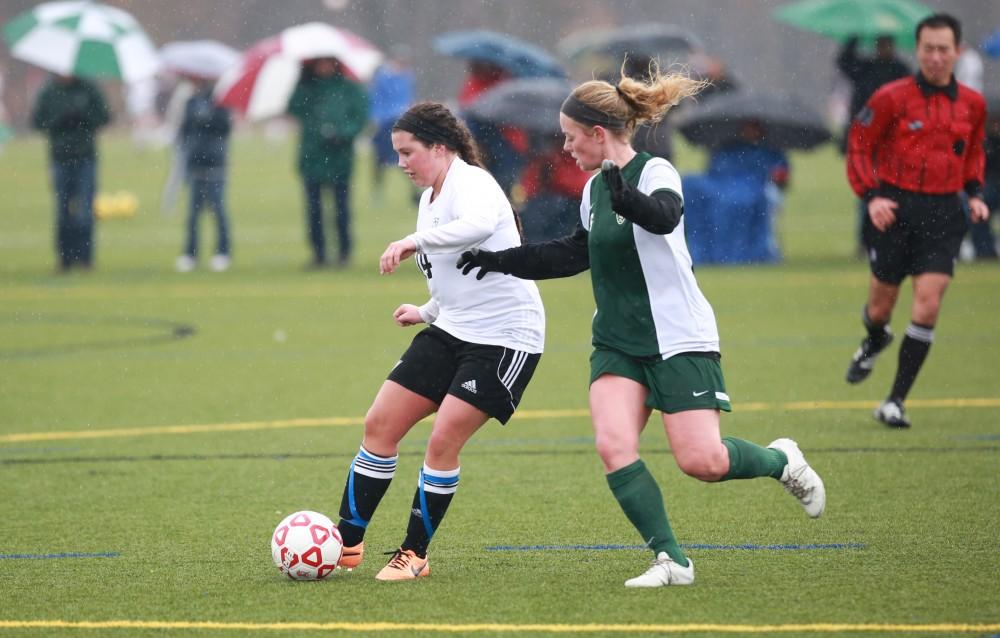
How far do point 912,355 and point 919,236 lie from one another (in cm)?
68

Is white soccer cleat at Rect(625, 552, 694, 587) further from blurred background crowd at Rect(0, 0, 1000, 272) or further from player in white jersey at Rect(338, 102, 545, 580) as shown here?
blurred background crowd at Rect(0, 0, 1000, 272)

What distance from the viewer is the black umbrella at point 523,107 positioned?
18625mm

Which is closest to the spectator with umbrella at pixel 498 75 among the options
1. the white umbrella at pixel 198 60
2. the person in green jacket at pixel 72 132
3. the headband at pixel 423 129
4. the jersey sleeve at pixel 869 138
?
the white umbrella at pixel 198 60

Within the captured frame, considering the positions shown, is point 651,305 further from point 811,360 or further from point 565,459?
point 811,360

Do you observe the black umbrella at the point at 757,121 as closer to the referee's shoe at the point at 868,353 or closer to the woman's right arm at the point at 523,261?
the referee's shoe at the point at 868,353

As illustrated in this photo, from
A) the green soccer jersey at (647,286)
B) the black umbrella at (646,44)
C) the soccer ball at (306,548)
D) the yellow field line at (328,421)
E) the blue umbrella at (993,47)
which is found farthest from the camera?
the black umbrella at (646,44)

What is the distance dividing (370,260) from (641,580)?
49.2 ft

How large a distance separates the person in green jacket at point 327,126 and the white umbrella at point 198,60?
147 cm

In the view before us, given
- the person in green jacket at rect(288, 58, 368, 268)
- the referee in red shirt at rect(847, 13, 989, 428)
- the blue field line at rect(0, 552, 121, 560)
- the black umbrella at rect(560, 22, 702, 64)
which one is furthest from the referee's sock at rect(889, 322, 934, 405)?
the black umbrella at rect(560, 22, 702, 64)

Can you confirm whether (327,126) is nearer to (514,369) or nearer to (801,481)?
(514,369)

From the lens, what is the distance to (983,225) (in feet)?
61.2

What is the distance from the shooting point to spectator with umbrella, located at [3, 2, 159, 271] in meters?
18.3

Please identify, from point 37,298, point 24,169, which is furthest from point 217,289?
point 24,169

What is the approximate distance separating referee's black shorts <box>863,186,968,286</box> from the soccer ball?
4.42 m
